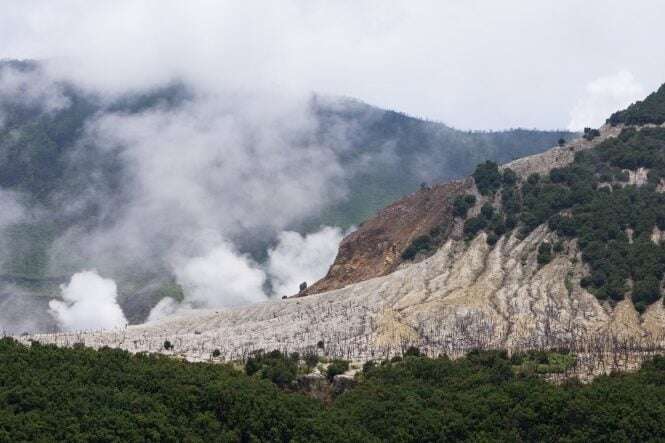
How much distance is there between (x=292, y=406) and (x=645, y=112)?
10758cm

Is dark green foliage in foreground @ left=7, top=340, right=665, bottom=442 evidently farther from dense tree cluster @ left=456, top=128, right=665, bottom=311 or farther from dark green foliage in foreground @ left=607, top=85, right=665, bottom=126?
dark green foliage in foreground @ left=607, top=85, right=665, bottom=126

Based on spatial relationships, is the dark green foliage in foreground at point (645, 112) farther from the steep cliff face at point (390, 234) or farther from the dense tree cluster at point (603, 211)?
the steep cliff face at point (390, 234)

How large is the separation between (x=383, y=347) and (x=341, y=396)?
23814 millimetres

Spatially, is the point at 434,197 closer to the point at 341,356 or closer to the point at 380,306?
the point at 380,306

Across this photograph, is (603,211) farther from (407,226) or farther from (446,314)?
(407,226)

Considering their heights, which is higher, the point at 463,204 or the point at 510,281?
the point at 463,204

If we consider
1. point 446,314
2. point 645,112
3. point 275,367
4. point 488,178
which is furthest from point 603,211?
point 275,367

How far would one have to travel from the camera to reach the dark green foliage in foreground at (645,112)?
7136 inches

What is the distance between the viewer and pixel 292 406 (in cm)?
9969

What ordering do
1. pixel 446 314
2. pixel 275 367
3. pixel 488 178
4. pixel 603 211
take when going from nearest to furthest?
pixel 275 367 < pixel 446 314 < pixel 603 211 < pixel 488 178

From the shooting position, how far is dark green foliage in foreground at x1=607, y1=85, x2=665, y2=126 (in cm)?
18125

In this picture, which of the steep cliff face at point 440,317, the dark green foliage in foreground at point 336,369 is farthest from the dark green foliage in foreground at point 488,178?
the dark green foliage in foreground at point 336,369

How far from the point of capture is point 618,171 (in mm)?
165250

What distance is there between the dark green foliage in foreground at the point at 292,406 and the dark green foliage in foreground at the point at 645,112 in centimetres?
8456
